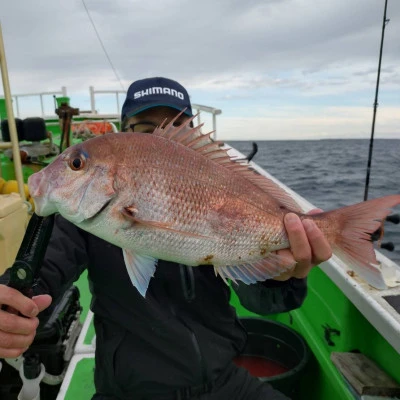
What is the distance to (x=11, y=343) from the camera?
127 cm

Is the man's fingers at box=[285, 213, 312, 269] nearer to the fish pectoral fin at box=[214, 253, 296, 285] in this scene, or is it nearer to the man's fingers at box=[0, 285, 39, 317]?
the fish pectoral fin at box=[214, 253, 296, 285]

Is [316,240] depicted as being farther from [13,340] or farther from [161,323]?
[13,340]

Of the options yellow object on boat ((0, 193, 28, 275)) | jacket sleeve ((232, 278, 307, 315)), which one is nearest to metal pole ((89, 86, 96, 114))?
yellow object on boat ((0, 193, 28, 275))

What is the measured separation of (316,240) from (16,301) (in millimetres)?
1079

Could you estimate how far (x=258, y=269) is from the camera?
1.47 m

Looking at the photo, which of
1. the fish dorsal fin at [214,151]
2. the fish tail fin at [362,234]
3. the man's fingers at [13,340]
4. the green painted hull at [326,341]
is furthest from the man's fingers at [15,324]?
the green painted hull at [326,341]

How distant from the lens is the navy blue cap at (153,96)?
2.21 metres

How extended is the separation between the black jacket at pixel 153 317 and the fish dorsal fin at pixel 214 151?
1.77 feet

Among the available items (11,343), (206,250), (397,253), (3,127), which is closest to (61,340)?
(11,343)

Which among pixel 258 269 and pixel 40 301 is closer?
pixel 40 301

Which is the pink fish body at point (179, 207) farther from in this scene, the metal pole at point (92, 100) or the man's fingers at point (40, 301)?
the metal pole at point (92, 100)

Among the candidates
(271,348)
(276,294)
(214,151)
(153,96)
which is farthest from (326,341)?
(153,96)

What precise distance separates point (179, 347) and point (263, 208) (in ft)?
2.83

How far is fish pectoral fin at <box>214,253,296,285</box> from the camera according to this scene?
145cm
